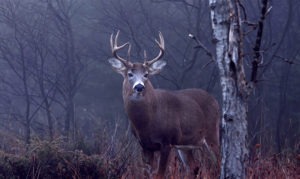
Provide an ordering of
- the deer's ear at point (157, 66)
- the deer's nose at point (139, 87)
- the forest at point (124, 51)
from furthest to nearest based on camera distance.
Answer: the forest at point (124, 51)
the deer's ear at point (157, 66)
the deer's nose at point (139, 87)

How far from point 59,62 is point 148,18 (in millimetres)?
2689

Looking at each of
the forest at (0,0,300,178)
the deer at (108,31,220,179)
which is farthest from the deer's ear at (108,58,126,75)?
the forest at (0,0,300,178)

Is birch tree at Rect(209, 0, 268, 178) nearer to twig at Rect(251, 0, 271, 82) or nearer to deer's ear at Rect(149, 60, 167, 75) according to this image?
twig at Rect(251, 0, 271, 82)

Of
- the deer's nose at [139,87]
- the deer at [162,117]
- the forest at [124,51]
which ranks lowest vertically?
the deer at [162,117]

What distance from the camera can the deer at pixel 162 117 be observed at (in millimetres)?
8445

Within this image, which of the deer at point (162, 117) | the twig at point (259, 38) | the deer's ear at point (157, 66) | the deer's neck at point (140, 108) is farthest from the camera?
the deer's ear at point (157, 66)

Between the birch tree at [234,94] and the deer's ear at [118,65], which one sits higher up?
the deer's ear at [118,65]

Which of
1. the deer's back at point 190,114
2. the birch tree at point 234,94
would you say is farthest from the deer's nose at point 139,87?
the birch tree at point 234,94

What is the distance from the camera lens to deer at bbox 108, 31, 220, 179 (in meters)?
8.45

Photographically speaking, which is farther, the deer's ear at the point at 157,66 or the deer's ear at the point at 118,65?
the deer's ear at the point at 157,66

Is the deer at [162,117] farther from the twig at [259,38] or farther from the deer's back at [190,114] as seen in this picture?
the twig at [259,38]

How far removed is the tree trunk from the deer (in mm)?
3303

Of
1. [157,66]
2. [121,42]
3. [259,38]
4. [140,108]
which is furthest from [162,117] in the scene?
[121,42]

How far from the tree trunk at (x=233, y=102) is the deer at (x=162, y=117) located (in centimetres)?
330
